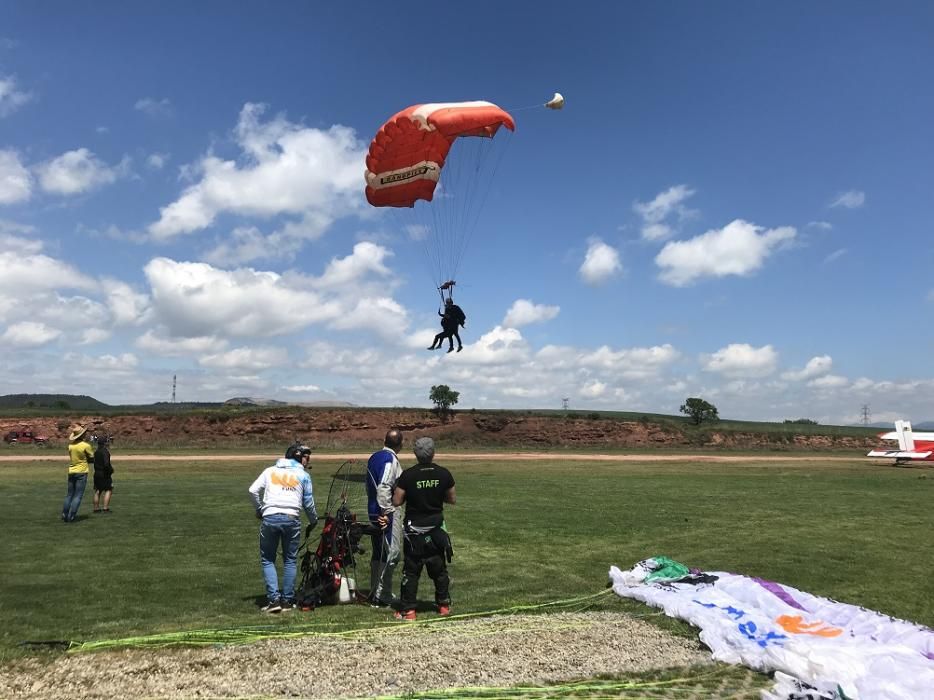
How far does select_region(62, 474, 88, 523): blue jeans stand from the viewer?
1280 cm

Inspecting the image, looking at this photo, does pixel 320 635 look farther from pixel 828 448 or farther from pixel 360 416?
pixel 828 448

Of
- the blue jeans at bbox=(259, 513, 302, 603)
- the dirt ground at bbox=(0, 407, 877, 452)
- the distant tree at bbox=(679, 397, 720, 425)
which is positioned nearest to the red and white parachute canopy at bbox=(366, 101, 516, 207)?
the blue jeans at bbox=(259, 513, 302, 603)

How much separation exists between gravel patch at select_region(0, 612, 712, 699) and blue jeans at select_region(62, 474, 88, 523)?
872 centimetres

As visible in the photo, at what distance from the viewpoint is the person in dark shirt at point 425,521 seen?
709 centimetres

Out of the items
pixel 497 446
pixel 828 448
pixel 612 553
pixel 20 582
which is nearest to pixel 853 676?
pixel 612 553

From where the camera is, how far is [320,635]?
612 cm

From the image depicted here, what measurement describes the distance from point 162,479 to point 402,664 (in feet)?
67.2

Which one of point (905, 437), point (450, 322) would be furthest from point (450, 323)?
point (905, 437)

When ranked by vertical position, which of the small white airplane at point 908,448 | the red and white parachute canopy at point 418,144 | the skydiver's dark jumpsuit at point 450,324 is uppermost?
the red and white parachute canopy at point 418,144

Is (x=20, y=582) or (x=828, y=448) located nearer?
(x=20, y=582)

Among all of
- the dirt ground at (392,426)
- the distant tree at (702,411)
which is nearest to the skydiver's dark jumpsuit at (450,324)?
the dirt ground at (392,426)

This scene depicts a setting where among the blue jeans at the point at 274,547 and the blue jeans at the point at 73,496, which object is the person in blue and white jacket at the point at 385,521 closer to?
the blue jeans at the point at 274,547

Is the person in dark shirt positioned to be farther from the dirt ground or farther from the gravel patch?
the dirt ground

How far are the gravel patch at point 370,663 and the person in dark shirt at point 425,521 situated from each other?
2.11 ft
